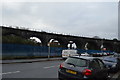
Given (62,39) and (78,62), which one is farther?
(62,39)

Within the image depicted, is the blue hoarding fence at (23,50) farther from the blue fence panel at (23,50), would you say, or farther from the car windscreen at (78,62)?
the car windscreen at (78,62)

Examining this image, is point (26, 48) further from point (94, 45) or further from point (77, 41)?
point (94, 45)

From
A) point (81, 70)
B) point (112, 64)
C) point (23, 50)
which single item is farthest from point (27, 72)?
point (23, 50)

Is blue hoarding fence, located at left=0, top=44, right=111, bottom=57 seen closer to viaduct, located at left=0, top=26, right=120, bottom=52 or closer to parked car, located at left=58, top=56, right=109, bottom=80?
viaduct, located at left=0, top=26, right=120, bottom=52

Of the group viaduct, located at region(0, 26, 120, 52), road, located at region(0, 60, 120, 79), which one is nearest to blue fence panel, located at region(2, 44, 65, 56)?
road, located at region(0, 60, 120, 79)

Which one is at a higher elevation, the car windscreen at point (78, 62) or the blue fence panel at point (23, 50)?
the car windscreen at point (78, 62)

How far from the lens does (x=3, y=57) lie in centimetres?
2297

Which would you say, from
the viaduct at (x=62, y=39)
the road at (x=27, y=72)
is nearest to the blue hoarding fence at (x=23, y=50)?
the road at (x=27, y=72)

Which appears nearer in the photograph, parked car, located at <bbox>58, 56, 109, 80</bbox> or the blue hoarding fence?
parked car, located at <bbox>58, 56, 109, 80</bbox>

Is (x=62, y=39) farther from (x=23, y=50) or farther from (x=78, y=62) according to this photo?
(x=78, y=62)

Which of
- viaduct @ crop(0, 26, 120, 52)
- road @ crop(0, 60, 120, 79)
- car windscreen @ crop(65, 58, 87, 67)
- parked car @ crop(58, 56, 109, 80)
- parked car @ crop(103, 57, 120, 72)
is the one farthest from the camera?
viaduct @ crop(0, 26, 120, 52)

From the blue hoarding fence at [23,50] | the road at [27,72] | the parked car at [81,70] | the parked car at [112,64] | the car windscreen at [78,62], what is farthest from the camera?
the blue hoarding fence at [23,50]

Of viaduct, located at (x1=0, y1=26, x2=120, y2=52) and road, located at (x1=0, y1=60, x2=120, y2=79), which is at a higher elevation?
viaduct, located at (x1=0, y1=26, x2=120, y2=52)

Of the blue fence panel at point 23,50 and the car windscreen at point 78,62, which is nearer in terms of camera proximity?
the car windscreen at point 78,62
